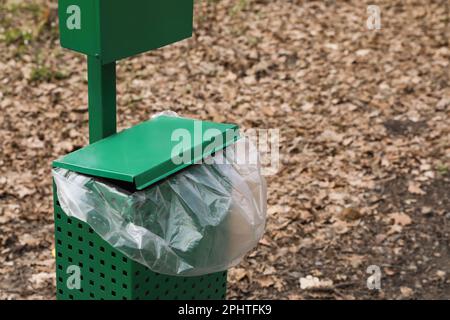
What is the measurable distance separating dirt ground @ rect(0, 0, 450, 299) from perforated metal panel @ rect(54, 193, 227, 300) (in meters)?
1.09

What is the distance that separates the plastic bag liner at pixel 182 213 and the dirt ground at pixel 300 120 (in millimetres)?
1075

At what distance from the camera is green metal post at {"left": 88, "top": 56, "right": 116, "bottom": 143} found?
2684 mm

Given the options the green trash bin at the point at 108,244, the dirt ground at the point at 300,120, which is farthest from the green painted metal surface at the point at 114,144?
the dirt ground at the point at 300,120

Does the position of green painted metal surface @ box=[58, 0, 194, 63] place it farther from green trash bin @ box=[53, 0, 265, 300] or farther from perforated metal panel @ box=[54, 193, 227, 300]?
perforated metal panel @ box=[54, 193, 227, 300]

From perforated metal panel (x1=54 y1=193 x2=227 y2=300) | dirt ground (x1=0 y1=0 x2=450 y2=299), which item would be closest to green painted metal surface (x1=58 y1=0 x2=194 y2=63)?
perforated metal panel (x1=54 y1=193 x2=227 y2=300)

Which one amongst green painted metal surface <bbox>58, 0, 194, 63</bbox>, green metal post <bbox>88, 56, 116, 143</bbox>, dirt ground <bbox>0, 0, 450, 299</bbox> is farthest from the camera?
dirt ground <bbox>0, 0, 450, 299</bbox>

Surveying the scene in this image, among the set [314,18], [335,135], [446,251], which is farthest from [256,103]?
[446,251]

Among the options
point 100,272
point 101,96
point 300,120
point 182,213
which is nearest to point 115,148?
point 101,96

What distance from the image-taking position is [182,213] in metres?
2.68

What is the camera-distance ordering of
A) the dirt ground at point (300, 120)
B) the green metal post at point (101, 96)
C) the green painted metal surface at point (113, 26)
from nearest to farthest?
the green painted metal surface at point (113, 26), the green metal post at point (101, 96), the dirt ground at point (300, 120)

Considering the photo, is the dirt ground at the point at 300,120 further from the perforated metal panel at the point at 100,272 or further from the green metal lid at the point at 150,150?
the green metal lid at the point at 150,150

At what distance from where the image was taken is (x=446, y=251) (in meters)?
4.09

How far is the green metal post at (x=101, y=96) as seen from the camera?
2.68 m

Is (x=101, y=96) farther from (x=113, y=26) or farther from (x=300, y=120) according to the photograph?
(x=300, y=120)
